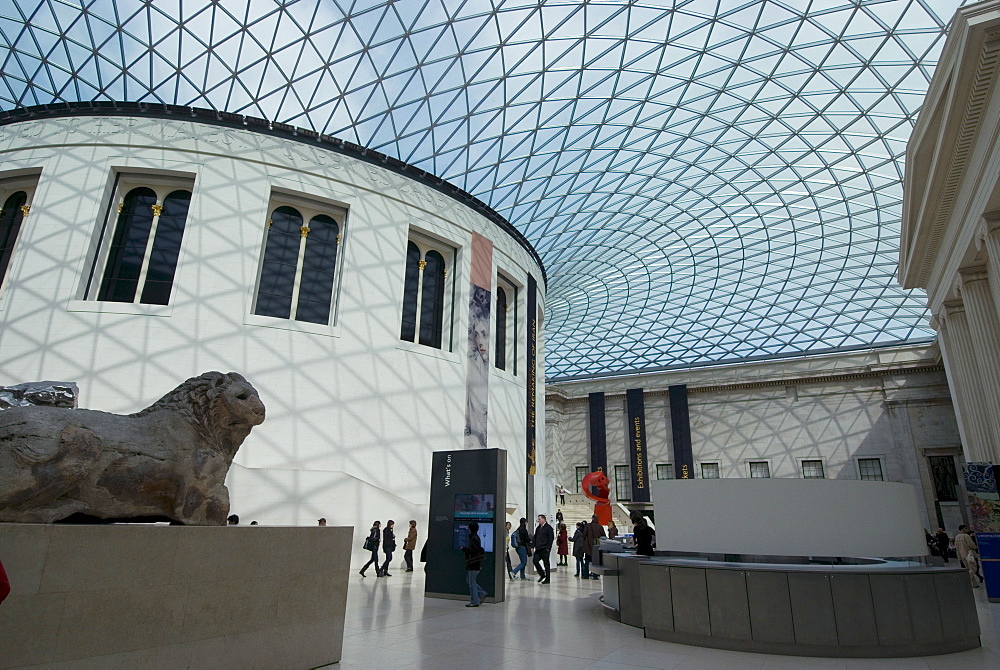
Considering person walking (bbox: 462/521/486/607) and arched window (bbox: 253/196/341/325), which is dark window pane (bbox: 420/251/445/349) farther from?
person walking (bbox: 462/521/486/607)

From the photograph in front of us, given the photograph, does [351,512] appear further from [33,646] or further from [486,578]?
[33,646]

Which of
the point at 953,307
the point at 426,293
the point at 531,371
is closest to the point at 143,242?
the point at 426,293

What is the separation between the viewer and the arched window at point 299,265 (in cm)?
2422

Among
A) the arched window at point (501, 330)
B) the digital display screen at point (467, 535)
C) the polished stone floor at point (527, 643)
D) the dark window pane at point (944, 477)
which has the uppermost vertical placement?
the arched window at point (501, 330)

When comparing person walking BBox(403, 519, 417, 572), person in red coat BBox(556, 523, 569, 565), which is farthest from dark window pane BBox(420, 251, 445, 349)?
person in red coat BBox(556, 523, 569, 565)

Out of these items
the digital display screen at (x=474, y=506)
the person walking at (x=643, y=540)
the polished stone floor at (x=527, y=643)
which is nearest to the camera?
the polished stone floor at (x=527, y=643)

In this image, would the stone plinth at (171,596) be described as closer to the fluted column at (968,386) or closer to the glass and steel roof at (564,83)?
the glass and steel roof at (564,83)

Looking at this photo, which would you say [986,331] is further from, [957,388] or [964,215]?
[957,388]

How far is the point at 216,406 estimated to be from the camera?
6.46 m

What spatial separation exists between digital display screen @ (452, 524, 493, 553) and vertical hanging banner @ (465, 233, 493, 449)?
1338 centimetres

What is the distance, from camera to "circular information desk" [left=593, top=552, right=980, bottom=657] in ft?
25.5

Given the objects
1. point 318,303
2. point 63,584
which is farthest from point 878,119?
point 63,584

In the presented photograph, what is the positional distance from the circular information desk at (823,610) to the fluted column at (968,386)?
17713mm

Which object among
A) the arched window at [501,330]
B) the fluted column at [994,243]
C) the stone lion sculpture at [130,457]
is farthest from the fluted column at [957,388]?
the stone lion sculpture at [130,457]
